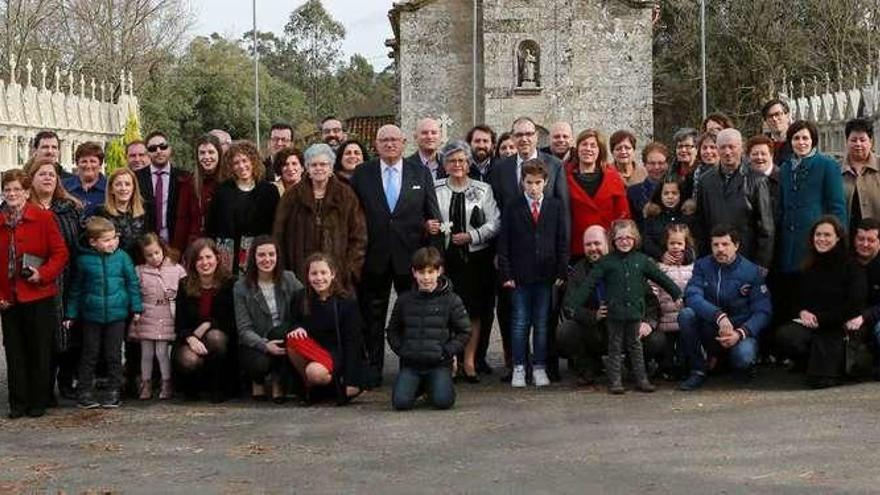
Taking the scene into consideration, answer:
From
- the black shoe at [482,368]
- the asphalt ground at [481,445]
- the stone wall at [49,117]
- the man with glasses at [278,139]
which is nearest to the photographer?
the asphalt ground at [481,445]

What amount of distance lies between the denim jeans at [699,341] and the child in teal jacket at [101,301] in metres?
4.14

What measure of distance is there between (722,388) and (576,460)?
110 inches

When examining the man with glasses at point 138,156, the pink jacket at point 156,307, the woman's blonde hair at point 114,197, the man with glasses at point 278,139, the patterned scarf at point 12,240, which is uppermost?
the man with glasses at point 278,139

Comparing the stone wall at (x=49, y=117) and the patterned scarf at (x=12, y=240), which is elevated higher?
the stone wall at (x=49, y=117)

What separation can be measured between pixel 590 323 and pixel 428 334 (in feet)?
4.63

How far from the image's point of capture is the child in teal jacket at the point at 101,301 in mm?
9375

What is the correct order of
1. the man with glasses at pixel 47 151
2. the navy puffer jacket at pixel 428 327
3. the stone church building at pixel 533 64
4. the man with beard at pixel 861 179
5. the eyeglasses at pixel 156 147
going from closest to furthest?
the navy puffer jacket at pixel 428 327 → the man with glasses at pixel 47 151 → the man with beard at pixel 861 179 → the eyeglasses at pixel 156 147 → the stone church building at pixel 533 64

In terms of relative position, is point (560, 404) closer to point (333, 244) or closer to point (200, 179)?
point (333, 244)

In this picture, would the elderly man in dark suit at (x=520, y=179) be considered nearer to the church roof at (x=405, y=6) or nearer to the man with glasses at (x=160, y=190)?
the man with glasses at (x=160, y=190)

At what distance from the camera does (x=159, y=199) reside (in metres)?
10.4

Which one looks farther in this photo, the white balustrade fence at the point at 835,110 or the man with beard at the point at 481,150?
the white balustrade fence at the point at 835,110

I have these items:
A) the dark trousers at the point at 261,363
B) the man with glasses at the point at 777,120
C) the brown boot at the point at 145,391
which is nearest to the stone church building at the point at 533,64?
the man with glasses at the point at 777,120

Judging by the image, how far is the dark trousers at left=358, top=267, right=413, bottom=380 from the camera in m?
10.2

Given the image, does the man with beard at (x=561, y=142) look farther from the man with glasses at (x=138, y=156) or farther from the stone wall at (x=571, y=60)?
the stone wall at (x=571, y=60)
